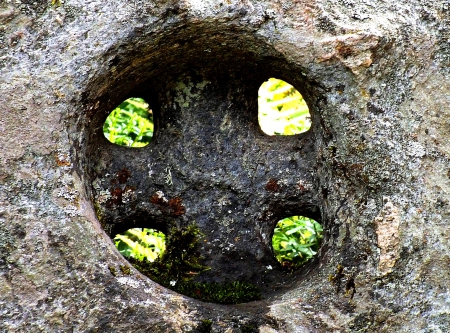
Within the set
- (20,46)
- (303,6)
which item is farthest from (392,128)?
(20,46)

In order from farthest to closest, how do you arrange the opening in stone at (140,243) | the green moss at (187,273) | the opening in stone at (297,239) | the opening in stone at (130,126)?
the opening in stone at (130,126), the opening in stone at (140,243), the opening in stone at (297,239), the green moss at (187,273)

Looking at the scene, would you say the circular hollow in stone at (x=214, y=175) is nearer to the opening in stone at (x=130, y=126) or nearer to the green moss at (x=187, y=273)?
the green moss at (x=187, y=273)

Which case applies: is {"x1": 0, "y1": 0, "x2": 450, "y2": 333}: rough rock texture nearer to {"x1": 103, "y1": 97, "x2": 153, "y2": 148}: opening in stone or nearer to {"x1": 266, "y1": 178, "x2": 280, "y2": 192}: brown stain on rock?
{"x1": 266, "y1": 178, "x2": 280, "y2": 192}: brown stain on rock

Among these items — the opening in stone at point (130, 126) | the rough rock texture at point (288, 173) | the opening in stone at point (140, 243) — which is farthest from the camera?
the opening in stone at point (130, 126)

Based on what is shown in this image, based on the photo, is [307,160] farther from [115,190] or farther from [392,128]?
[115,190]

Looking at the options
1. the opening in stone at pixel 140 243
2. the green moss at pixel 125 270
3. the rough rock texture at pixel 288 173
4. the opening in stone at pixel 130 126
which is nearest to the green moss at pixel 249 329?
the rough rock texture at pixel 288 173

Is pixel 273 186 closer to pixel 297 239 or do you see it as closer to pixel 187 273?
pixel 187 273
